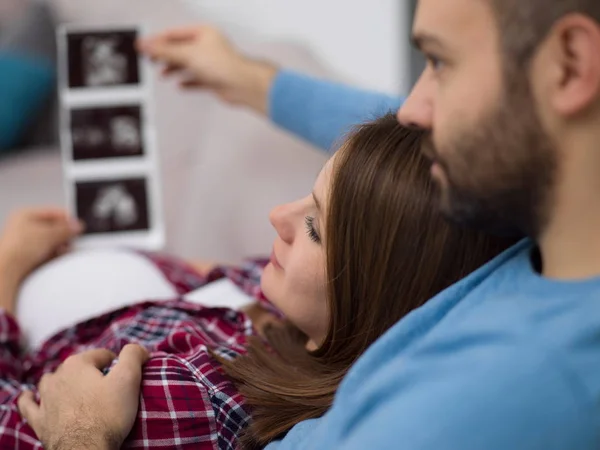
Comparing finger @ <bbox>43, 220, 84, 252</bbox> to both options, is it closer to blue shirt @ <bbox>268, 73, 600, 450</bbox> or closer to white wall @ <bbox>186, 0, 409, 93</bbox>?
white wall @ <bbox>186, 0, 409, 93</bbox>

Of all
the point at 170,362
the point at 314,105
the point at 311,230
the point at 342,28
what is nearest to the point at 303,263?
the point at 311,230

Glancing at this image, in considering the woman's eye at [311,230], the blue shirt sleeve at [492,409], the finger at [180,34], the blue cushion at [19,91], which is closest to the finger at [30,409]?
the woman's eye at [311,230]

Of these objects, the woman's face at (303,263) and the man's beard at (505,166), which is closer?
the man's beard at (505,166)

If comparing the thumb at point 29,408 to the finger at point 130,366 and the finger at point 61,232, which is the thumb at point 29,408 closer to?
the finger at point 130,366

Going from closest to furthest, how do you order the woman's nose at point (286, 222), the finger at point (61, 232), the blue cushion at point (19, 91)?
the woman's nose at point (286, 222) → the finger at point (61, 232) → the blue cushion at point (19, 91)

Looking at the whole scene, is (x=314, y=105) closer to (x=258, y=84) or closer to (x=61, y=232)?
(x=258, y=84)

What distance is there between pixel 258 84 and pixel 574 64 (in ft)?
2.71

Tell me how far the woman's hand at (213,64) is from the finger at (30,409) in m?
0.60

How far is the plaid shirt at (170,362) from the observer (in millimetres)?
741

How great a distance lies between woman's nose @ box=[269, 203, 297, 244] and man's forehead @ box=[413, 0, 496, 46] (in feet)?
1.04

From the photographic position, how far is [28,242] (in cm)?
119

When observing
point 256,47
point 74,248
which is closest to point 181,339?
point 74,248

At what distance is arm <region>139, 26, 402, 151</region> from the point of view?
115 cm

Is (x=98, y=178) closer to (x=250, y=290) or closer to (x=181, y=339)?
(x=250, y=290)
